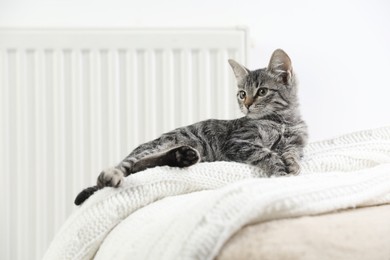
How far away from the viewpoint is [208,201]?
617 millimetres

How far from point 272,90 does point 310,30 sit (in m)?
0.90

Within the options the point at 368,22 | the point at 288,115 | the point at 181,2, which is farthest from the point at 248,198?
the point at 368,22

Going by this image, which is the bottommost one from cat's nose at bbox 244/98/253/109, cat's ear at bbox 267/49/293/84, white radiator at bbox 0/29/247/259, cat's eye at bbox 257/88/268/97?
white radiator at bbox 0/29/247/259

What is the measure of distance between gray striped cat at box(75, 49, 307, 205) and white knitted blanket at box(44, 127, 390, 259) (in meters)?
0.07

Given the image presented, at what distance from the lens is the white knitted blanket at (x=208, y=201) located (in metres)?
0.58

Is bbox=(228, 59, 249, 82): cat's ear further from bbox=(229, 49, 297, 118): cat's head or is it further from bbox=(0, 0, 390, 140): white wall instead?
bbox=(0, 0, 390, 140): white wall

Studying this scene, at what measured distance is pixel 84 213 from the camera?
871mm

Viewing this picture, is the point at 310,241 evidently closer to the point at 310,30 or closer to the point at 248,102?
the point at 248,102

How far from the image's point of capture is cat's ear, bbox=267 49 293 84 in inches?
53.0

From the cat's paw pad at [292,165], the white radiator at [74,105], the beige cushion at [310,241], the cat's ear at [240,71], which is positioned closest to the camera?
the beige cushion at [310,241]

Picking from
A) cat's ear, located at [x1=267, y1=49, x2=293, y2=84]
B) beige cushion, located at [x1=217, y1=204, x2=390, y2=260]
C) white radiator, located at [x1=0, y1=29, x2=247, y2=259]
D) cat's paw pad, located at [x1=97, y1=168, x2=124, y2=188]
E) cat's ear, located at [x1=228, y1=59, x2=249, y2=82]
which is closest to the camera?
beige cushion, located at [x1=217, y1=204, x2=390, y2=260]

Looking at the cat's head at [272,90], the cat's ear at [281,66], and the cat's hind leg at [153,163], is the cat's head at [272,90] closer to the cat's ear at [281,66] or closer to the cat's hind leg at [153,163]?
the cat's ear at [281,66]

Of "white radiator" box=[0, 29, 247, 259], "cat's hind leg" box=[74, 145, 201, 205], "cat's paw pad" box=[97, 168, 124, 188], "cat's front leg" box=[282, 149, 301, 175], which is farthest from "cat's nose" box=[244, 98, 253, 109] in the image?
"white radiator" box=[0, 29, 247, 259]

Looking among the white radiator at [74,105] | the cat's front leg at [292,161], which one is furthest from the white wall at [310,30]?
the cat's front leg at [292,161]
